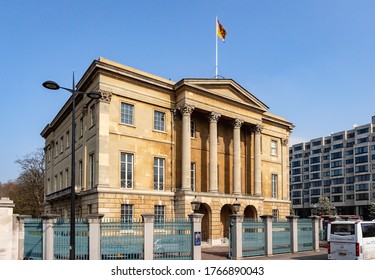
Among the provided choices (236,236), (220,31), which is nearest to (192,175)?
(236,236)

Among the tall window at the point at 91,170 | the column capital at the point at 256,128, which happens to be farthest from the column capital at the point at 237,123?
the tall window at the point at 91,170

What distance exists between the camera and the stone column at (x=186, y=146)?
34.7m

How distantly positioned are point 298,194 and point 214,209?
309ft

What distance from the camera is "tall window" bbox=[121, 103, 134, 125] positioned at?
33.6 metres

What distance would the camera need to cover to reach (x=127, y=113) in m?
33.9

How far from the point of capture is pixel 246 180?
139ft

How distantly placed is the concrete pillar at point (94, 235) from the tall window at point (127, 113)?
15.2 metres

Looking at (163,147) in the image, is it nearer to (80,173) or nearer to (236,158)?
(236,158)

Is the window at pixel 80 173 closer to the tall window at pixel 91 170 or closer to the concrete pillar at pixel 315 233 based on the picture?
the tall window at pixel 91 170

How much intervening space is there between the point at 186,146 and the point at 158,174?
11.9 feet

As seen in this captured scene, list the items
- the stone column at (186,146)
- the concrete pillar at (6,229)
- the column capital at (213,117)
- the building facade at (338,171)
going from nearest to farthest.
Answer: the concrete pillar at (6,229)
the stone column at (186,146)
the column capital at (213,117)
the building facade at (338,171)

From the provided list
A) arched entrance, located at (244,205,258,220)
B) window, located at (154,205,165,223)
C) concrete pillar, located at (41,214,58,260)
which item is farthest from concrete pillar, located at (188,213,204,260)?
arched entrance, located at (244,205,258,220)

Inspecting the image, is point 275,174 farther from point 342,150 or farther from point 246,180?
point 342,150

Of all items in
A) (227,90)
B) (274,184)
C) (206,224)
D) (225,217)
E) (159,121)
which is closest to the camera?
(159,121)
